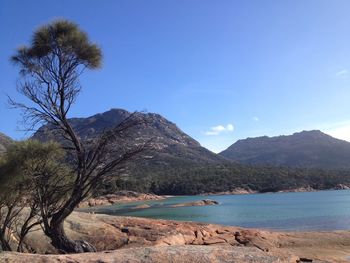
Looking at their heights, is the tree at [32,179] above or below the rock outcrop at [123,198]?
below

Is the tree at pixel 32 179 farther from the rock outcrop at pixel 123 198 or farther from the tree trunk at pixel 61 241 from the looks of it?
the rock outcrop at pixel 123 198

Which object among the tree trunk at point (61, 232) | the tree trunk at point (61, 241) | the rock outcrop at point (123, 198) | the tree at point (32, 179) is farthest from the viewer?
the rock outcrop at point (123, 198)

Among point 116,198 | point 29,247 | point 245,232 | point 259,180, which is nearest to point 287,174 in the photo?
point 259,180

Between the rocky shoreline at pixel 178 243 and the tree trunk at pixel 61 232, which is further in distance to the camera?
the tree trunk at pixel 61 232

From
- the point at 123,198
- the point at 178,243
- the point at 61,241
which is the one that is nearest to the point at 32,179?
the point at 61,241

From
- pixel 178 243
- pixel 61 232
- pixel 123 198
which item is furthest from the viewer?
pixel 123 198

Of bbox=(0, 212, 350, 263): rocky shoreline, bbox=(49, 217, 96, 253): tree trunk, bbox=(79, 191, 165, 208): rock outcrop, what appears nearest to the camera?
bbox=(0, 212, 350, 263): rocky shoreline

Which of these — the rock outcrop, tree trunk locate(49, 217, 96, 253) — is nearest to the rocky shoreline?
tree trunk locate(49, 217, 96, 253)

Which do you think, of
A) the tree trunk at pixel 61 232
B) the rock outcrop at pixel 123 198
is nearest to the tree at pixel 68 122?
the tree trunk at pixel 61 232

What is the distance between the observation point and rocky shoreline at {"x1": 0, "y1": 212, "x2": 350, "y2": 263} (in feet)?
37.8

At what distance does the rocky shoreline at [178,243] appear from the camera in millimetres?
11531

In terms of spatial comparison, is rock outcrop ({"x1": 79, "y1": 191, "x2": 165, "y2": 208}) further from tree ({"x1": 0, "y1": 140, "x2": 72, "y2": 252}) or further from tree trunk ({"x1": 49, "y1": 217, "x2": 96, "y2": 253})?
tree trunk ({"x1": 49, "y1": 217, "x2": 96, "y2": 253})

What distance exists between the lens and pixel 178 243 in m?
21.5

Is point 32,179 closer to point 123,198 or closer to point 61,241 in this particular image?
point 61,241
